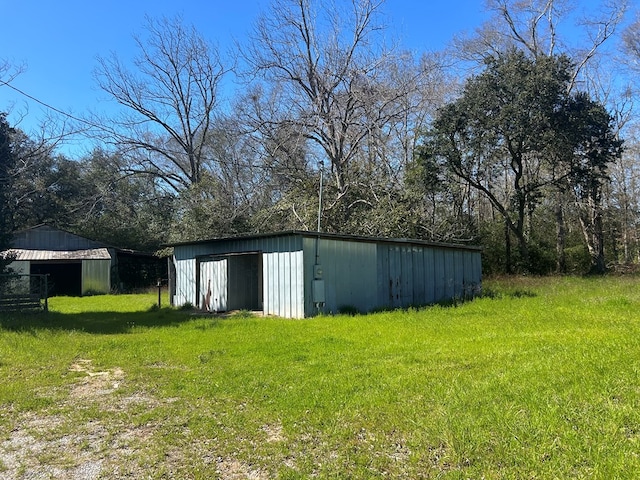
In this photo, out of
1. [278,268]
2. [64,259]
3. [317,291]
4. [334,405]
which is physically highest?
[64,259]

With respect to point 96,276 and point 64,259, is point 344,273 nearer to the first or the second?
point 96,276

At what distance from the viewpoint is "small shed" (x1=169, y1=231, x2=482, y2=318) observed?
11.7 metres

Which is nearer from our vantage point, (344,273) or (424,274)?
(344,273)

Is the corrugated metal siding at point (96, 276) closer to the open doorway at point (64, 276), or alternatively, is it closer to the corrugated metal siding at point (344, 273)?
the open doorway at point (64, 276)

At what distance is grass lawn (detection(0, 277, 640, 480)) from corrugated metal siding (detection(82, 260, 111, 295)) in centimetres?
1735

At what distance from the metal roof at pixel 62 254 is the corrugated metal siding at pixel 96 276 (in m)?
0.32

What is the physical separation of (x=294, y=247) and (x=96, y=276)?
17.0m

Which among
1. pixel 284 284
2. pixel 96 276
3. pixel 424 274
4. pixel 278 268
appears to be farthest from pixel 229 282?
pixel 96 276

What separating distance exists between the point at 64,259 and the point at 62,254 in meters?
1.04

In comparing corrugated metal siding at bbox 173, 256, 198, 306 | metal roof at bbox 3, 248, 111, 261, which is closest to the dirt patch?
corrugated metal siding at bbox 173, 256, 198, 306

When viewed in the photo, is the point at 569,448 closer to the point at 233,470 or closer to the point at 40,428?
the point at 233,470

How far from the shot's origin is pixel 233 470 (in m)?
3.23

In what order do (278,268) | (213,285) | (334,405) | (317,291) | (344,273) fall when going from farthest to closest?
(213,285) → (344,273) → (278,268) → (317,291) → (334,405)

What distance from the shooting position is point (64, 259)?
24141mm
